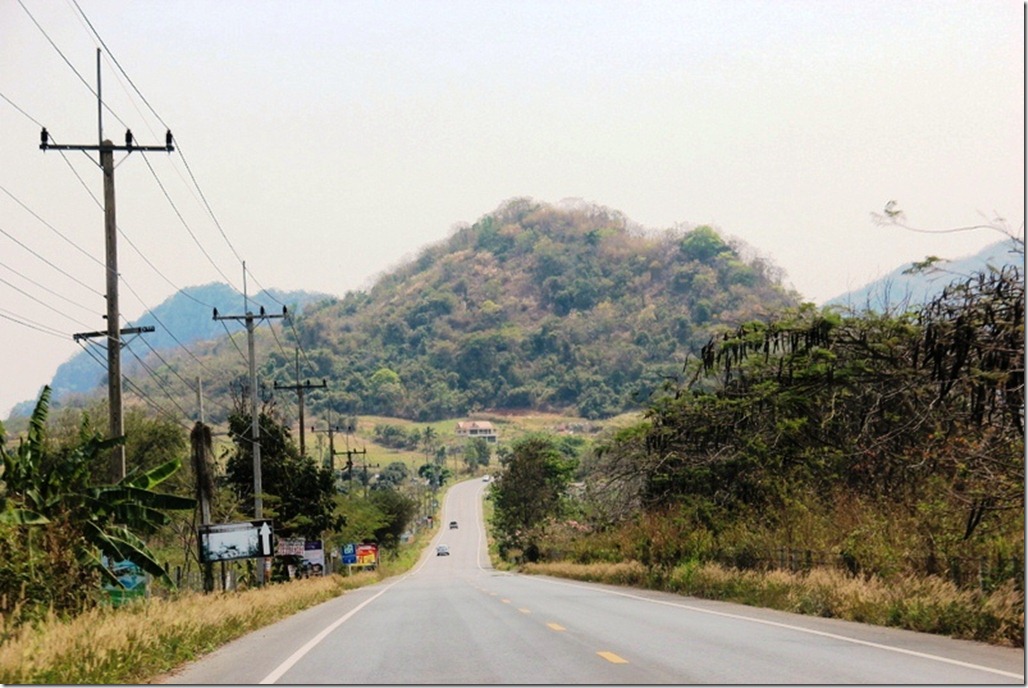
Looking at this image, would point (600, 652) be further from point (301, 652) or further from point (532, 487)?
point (532, 487)

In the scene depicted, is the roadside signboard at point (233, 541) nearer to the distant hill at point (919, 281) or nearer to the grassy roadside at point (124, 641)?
the grassy roadside at point (124, 641)

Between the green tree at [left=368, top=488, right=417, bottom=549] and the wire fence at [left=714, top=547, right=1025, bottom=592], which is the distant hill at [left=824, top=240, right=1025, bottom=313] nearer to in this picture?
the wire fence at [left=714, top=547, right=1025, bottom=592]

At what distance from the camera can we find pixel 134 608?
2044cm

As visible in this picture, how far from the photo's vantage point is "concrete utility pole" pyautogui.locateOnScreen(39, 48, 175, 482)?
25188 millimetres

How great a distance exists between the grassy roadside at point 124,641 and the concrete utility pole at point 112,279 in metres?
3.58

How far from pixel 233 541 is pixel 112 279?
15.4m

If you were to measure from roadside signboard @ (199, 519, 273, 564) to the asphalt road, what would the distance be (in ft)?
46.9

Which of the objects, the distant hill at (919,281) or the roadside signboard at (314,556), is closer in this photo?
the distant hill at (919,281)

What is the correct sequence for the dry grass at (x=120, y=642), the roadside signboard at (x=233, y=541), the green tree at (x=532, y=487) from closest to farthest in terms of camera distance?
the dry grass at (x=120, y=642) → the roadside signboard at (x=233, y=541) → the green tree at (x=532, y=487)

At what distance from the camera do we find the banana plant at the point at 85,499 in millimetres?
19766

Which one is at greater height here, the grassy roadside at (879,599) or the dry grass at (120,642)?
the dry grass at (120,642)

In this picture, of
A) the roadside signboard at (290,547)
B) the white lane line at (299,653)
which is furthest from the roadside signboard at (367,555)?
the white lane line at (299,653)

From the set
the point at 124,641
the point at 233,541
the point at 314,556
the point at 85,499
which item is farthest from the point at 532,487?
the point at 124,641

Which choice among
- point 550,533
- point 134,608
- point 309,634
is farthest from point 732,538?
point 550,533
